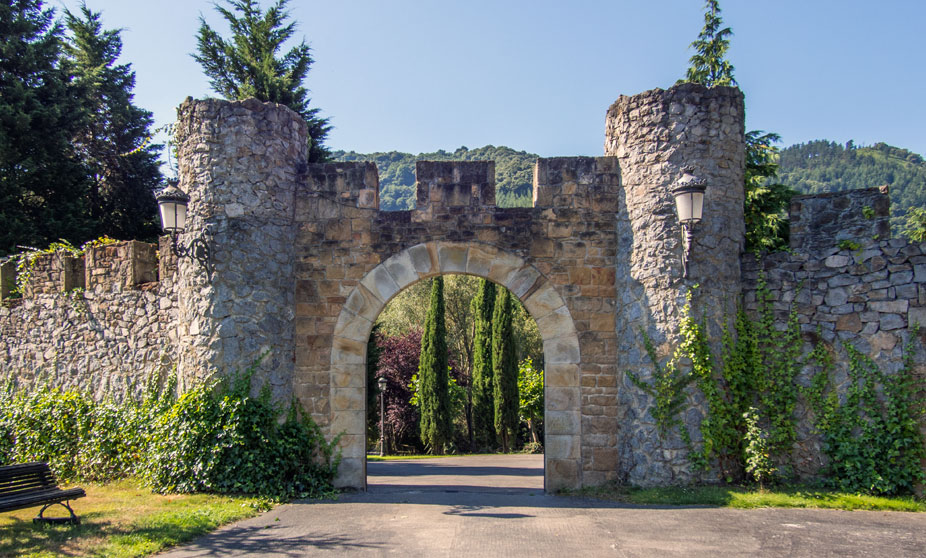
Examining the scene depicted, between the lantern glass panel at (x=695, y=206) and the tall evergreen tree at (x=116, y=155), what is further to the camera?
the tall evergreen tree at (x=116, y=155)

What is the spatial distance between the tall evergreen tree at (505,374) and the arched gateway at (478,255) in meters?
12.1

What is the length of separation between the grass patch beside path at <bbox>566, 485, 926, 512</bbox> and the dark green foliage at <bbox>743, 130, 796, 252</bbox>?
5.37 m

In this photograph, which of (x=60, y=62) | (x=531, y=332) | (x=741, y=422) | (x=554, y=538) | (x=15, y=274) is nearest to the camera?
(x=554, y=538)

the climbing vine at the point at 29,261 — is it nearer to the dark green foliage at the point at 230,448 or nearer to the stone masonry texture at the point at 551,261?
the stone masonry texture at the point at 551,261

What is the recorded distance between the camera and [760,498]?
6.86 meters

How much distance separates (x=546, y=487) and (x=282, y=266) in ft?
13.1

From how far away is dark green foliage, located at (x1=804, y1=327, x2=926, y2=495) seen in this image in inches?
275

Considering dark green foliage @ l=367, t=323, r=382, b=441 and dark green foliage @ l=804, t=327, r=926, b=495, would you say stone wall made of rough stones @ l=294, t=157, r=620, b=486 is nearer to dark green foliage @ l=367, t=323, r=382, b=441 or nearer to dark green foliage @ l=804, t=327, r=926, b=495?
dark green foliage @ l=804, t=327, r=926, b=495

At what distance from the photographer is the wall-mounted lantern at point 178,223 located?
766cm

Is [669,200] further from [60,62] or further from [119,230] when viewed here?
[60,62]

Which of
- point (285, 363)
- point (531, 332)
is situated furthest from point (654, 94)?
point (531, 332)

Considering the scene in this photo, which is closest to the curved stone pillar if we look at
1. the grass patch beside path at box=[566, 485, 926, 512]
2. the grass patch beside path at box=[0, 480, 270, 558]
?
the grass patch beside path at box=[0, 480, 270, 558]

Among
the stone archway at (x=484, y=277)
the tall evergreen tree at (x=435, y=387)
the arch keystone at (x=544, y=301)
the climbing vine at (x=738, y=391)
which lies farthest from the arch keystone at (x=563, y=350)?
the tall evergreen tree at (x=435, y=387)

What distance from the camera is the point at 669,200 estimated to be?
7.70 metres
